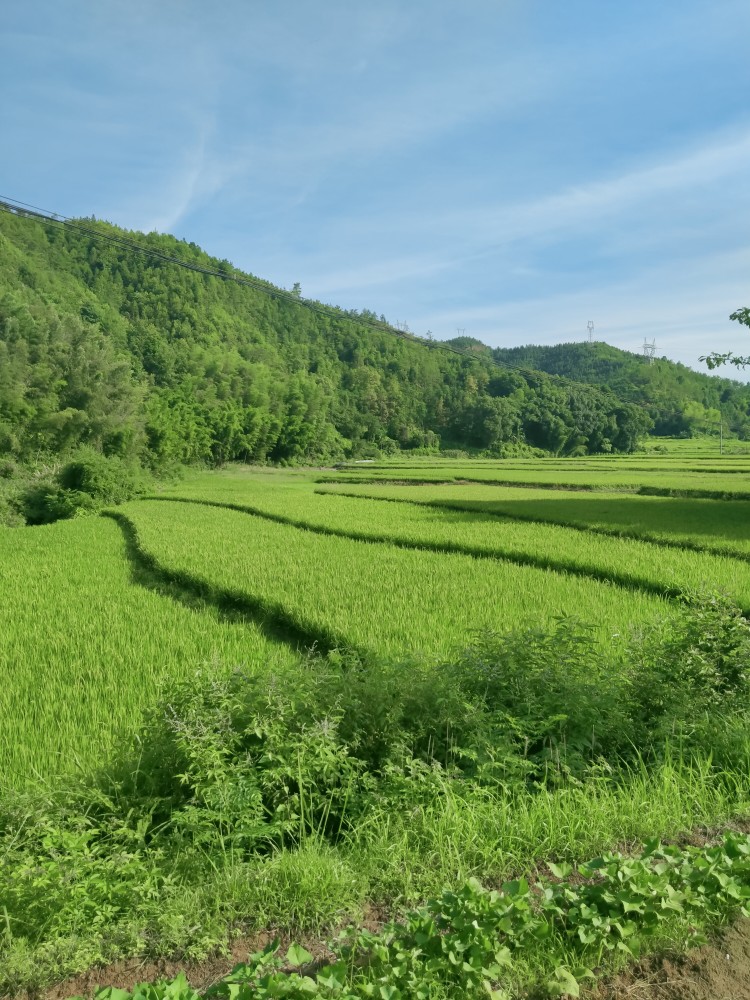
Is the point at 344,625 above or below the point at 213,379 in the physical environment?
below

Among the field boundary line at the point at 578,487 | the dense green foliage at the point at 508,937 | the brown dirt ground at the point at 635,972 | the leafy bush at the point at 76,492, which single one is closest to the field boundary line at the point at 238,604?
the brown dirt ground at the point at 635,972

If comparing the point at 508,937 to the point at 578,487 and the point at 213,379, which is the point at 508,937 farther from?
the point at 213,379

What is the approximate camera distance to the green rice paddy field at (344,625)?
10.1 ft

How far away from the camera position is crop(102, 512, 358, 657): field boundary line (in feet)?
24.3

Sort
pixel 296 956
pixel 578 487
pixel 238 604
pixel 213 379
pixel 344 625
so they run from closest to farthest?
pixel 296 956, pixel 344 625, pixel 238 604, pixel 578 487, pixel 213 379

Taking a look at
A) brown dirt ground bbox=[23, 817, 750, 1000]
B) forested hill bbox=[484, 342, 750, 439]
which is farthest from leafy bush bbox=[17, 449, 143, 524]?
forested hill bbox=[484, 342, 750, 439]

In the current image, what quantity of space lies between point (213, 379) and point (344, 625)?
60.0 meters

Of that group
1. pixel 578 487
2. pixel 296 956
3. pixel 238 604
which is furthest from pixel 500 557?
pixel 578 487

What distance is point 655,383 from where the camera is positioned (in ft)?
416

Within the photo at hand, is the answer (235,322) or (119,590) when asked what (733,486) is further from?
(235,322)

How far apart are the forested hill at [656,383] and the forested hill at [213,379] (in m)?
23.9

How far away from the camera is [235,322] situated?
3533 inches

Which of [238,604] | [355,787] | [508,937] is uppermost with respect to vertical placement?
[508,937]

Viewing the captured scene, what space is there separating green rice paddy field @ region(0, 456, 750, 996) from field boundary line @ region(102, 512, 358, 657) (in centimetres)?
4
